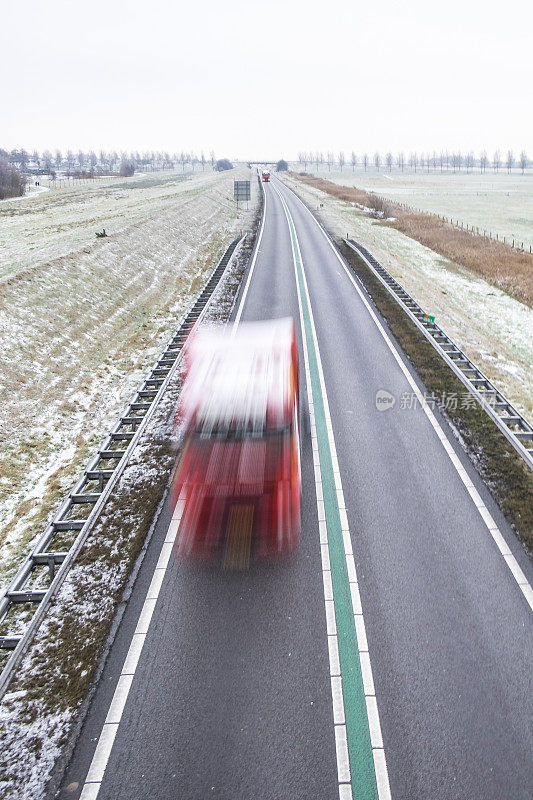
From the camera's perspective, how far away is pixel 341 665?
19.3ft

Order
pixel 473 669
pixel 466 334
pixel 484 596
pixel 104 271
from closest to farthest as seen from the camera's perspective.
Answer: pixel 473 669 → pixel 484 596 → pixel 466 334 → pixel 104 271

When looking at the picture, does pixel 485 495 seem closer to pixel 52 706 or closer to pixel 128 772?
pixel 128 772

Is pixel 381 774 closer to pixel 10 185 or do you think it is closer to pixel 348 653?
pixel 348 653

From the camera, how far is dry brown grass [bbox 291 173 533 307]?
27.9 meters

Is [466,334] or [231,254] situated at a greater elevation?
[231,254]

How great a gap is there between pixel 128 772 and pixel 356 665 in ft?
9.61

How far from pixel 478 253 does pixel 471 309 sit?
15.8 metres

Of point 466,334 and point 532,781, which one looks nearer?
point 532,781

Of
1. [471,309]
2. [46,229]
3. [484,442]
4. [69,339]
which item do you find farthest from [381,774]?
[46,229]

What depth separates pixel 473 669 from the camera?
18.9 feet

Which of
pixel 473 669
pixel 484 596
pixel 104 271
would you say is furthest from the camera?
pixel 104 271

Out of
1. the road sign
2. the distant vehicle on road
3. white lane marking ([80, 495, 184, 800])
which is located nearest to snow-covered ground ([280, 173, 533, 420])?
the distant vehicle on road

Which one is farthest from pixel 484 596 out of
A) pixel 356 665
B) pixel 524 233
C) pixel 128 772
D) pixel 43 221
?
pixel 524 233

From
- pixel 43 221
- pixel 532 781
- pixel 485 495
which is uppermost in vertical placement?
pixel 43 221
